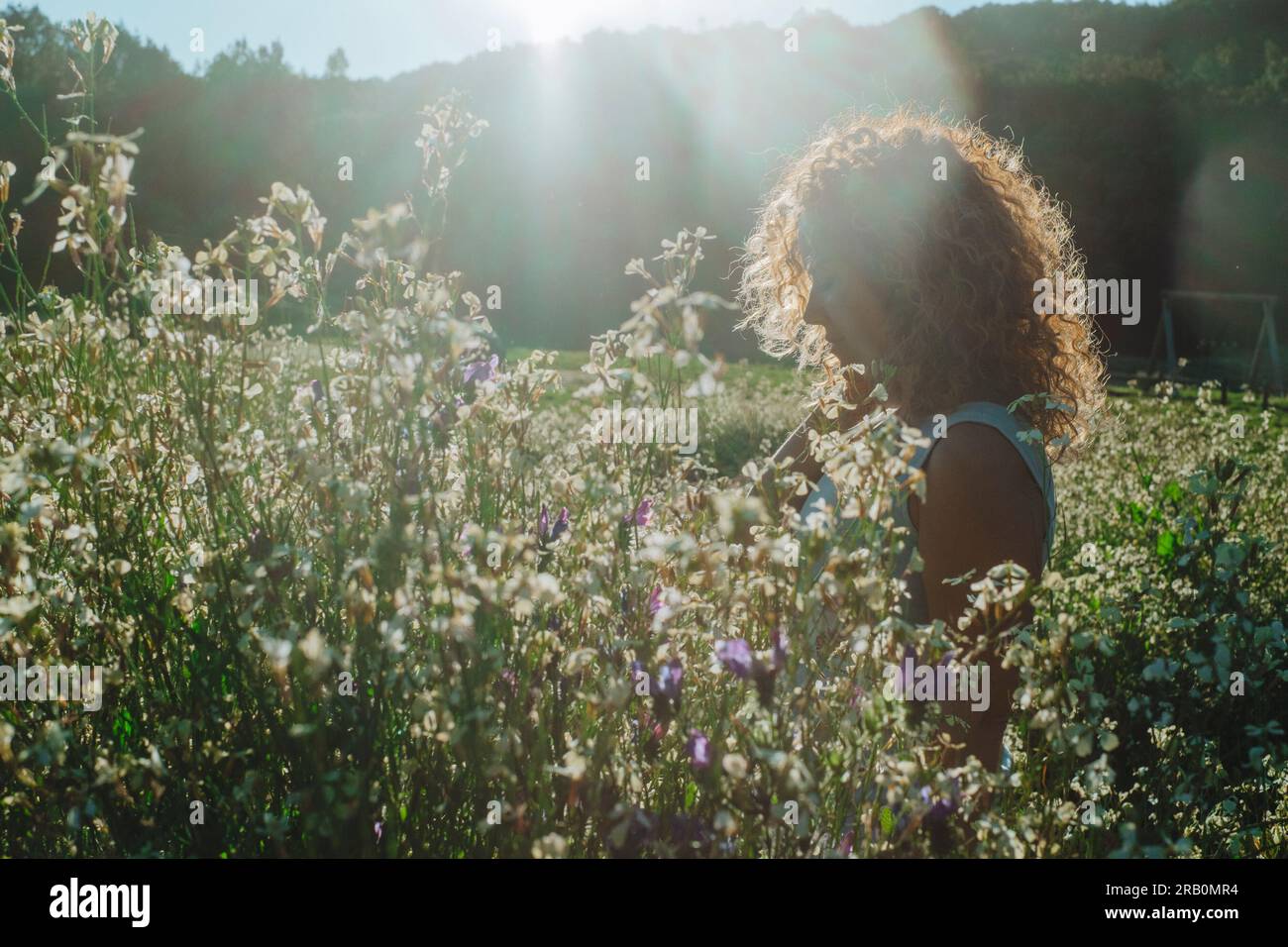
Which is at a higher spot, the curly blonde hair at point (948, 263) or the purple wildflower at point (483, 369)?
the curly blonde hair at point (948, 263)

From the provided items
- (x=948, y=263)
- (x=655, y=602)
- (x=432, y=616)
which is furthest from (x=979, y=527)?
(x=432, y=616)

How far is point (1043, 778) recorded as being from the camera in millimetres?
1959

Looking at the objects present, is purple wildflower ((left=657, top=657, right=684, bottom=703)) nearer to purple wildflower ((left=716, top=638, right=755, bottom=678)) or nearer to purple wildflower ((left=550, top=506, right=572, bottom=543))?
purple wildflower ((left=716, top=638, right=755, bottom=678))

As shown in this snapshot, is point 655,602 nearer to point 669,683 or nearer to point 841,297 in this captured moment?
point 669,683

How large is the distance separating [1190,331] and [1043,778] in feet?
64.6

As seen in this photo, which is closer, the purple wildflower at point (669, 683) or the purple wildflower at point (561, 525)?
the purple wildflower at point (669, 683)

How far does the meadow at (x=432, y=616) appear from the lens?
4.19ft

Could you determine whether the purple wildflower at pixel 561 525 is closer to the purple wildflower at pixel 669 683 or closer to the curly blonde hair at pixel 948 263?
the purple wildflower at pixel 669 683

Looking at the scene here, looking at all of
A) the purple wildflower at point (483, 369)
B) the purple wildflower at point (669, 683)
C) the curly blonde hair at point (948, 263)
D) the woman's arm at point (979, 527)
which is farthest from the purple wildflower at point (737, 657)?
the curly blonde hair at point (948, 263)

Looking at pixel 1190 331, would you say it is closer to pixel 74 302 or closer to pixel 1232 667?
pixel 1232 667

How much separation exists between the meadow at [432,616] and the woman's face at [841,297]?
84cm

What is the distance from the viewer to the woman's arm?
7.13 ft

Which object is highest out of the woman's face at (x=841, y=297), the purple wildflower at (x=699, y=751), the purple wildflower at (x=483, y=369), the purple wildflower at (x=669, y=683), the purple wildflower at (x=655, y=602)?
the woman's face at (x=841, y=297)
